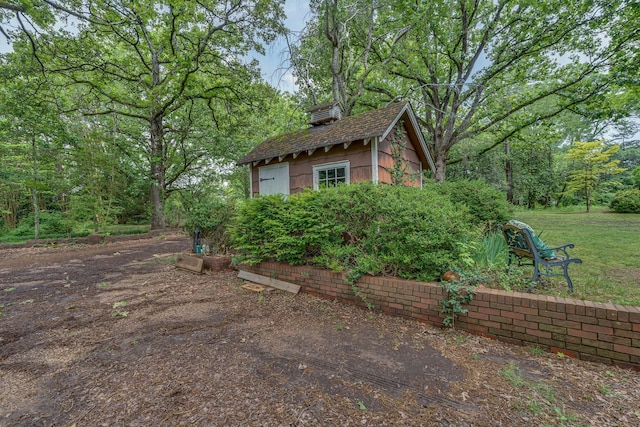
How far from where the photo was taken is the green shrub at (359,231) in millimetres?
3178

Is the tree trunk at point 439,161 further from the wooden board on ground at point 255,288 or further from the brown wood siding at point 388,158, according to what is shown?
the wooden board on ground at point 255,288

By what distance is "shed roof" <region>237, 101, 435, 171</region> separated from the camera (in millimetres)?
6531

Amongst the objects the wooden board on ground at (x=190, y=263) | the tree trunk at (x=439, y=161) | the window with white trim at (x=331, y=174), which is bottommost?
the wooden board on ground at (x=190, y=263)

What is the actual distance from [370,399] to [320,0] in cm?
1199

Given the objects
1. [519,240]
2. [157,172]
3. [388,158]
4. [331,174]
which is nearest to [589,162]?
[388,158]

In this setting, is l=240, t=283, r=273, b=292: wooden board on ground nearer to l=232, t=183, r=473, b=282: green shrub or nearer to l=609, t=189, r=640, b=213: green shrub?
l=232, t=183, r=473, b=282: green shrub

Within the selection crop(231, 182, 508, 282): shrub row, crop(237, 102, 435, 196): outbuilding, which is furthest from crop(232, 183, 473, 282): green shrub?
crop(237, 102, 435, 196): outbuilding

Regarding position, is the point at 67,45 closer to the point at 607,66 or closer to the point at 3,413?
the point at 3,413

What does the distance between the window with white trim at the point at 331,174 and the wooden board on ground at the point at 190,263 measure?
346 cm

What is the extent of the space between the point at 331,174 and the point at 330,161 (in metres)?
0.37

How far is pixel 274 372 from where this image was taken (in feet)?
7.06

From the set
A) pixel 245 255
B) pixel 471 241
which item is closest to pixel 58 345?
pixel 245 255

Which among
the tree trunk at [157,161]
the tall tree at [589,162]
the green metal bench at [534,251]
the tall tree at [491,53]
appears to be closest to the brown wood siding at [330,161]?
the green metal bench at [534,251]

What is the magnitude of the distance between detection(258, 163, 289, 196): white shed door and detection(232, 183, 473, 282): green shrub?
3.36 meters
